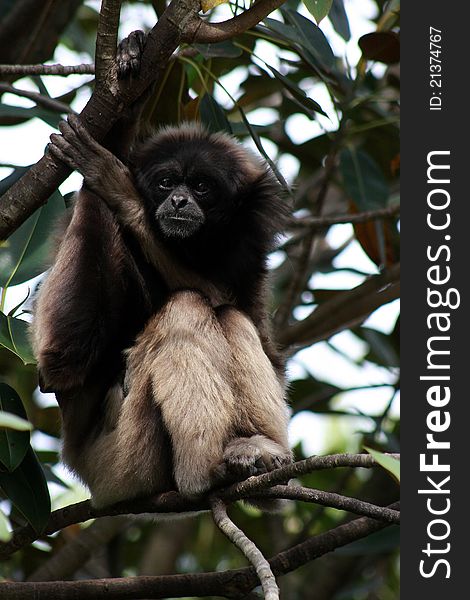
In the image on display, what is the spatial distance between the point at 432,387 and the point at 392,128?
16.8 ft

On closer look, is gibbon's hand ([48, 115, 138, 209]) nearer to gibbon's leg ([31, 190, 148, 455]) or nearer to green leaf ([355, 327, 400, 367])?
gibbon's leg ([31, 190, 148, 455])

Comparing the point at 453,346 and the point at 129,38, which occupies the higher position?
the point at 129,38

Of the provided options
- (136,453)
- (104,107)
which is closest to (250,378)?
(136,453)

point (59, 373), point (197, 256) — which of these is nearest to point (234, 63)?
point (197, 256)

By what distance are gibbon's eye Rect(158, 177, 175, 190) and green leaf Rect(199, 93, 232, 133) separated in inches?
30.0

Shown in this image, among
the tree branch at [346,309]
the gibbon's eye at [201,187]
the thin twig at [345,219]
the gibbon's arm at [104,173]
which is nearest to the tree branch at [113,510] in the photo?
the gibbon's arm at [104,173]

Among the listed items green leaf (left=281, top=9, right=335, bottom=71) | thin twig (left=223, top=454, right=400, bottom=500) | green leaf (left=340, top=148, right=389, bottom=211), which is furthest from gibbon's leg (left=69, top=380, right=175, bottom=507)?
green leaf (left=340, top=148, right=389, bottom=211)

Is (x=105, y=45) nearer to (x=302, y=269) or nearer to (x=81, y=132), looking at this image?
(x=81, y=132)

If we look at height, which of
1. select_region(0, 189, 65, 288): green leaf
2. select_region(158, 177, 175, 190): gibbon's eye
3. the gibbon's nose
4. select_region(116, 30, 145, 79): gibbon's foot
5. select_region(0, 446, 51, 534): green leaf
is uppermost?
select_region(158, 177, 175, 190): gibbon's eye

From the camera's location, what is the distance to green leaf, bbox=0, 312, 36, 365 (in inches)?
223

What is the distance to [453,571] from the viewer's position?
486 cm

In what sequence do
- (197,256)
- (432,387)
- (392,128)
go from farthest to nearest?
(392,128) → (197,256) → (432,387)

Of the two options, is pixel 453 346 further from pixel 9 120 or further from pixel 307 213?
pixel 307 213

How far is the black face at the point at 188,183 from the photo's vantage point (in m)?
6.59
